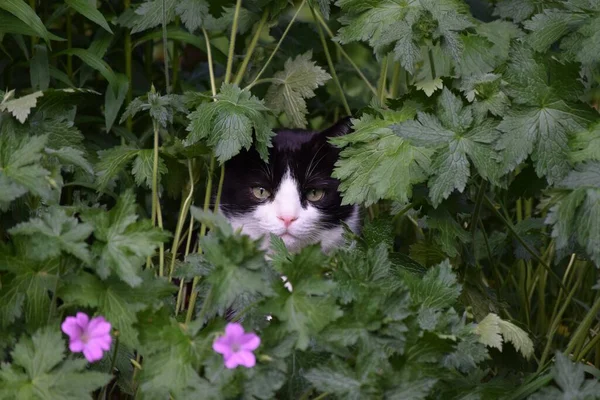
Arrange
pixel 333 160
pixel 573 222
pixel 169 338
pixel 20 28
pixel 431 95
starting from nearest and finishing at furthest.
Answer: pixel 169 338, pixel 573 222, pixel 431 95, pixel 20 28, pixel 333 160

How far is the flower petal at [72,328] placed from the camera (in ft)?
5.00

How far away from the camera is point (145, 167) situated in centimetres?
215

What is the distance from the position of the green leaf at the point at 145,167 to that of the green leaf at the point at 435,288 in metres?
0.69

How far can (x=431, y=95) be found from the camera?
2066 mm

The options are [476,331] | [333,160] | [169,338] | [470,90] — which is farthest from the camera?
[333,160]

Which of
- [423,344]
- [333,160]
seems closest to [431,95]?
[333,160]

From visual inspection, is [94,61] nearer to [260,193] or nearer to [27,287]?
[260,193]

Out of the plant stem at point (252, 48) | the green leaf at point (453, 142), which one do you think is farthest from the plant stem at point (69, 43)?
the green leaf at point (453, 142)

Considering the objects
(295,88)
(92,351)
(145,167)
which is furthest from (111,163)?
(92,351)

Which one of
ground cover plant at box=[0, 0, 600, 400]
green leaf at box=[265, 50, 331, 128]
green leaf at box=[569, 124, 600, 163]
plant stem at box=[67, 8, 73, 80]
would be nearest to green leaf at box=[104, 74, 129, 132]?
ground cover plant at box=[0, 0, 600, 400]

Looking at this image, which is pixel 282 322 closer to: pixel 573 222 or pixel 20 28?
pixel 573 222

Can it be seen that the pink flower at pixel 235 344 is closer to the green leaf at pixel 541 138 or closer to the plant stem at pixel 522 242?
Answer: the green leaf at pixel 541 138

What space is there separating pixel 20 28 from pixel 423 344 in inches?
49.6

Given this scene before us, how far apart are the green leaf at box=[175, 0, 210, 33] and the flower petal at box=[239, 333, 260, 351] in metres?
1.01
